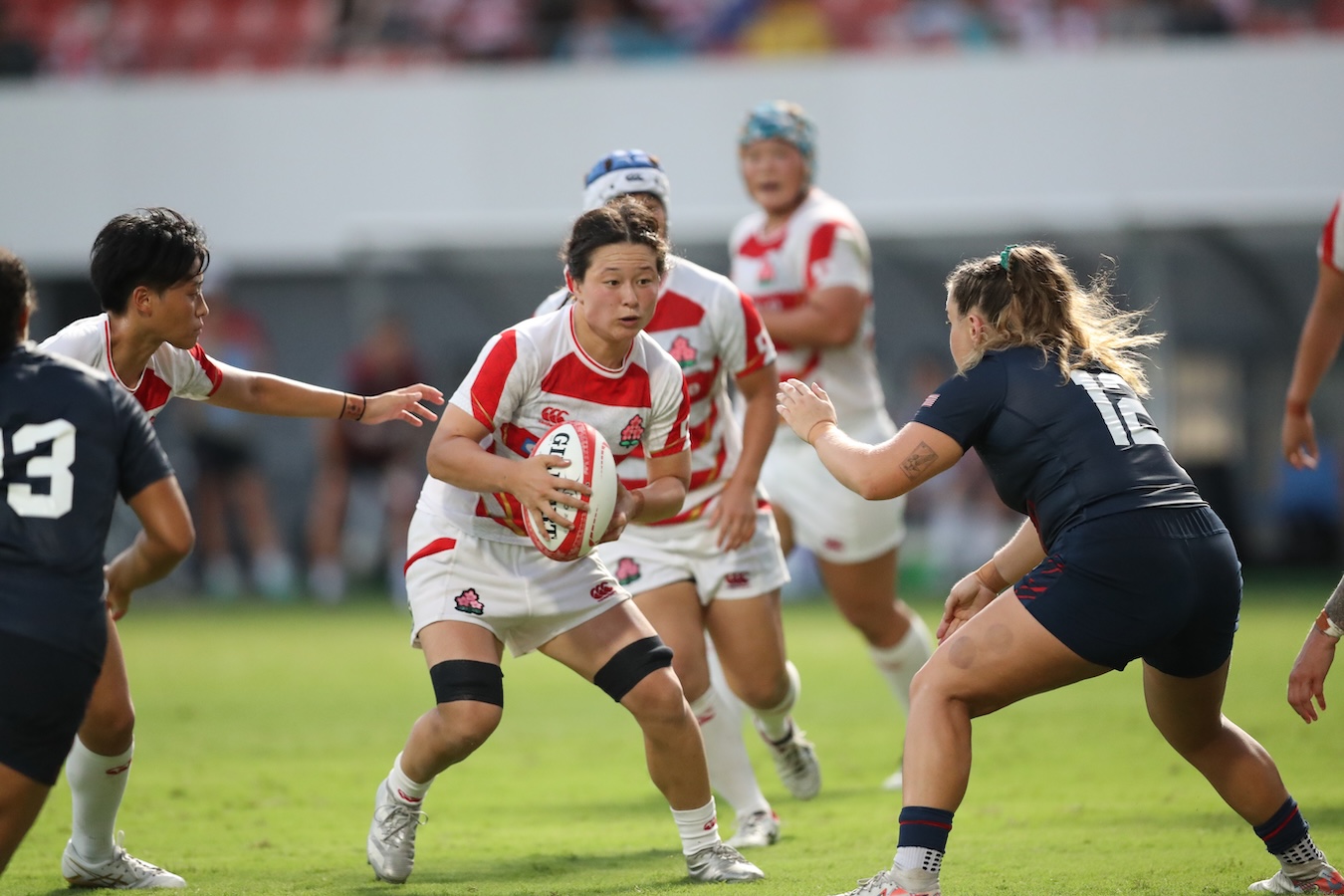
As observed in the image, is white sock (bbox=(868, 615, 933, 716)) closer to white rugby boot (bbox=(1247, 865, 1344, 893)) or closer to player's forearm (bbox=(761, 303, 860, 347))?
player's forearm (bbox=(761, 303, 860, 347))

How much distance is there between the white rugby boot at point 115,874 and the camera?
15.6 feet

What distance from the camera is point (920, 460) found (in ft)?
13.3

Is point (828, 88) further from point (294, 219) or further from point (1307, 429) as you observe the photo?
point (1307, 429)

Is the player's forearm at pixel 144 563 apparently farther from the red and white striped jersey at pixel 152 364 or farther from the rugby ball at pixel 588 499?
the rugby ball at pixel 588 499

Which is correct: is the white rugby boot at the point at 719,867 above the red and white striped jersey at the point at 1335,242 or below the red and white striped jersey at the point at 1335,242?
below

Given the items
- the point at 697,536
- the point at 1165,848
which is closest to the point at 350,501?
the point at 697,536

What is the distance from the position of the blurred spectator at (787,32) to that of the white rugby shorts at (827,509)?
9104 mm

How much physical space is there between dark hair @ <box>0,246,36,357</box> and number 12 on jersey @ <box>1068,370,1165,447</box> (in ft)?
8.89

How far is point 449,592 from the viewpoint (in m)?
A: 4.74

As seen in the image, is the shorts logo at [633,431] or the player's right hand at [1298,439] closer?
the shorts logo at [633,431]

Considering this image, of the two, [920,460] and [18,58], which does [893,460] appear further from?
[18,58]

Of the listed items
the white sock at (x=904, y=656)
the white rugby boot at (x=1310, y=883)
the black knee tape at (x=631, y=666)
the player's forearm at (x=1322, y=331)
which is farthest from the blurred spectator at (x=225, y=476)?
the white rugby boot at (x=1310, y=883)

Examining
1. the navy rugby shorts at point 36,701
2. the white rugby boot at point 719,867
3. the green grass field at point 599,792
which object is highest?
the navy rugby shorts at point 36,701

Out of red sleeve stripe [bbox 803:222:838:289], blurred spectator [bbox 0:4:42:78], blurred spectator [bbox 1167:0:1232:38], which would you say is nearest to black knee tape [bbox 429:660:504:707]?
red sleeve stripe [bbox 803:222:838:289]
